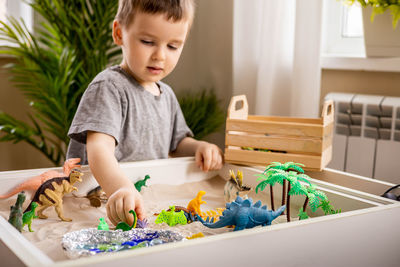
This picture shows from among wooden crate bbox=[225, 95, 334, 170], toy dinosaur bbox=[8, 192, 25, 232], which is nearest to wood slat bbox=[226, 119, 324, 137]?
wooden crate bbox=[225, 95, 334, 170]

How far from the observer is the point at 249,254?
63cm

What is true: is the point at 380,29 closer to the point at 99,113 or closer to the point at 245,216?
the point at 99,113

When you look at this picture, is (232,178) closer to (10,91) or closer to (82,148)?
(82,148)

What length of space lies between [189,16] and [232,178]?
1.38 feet

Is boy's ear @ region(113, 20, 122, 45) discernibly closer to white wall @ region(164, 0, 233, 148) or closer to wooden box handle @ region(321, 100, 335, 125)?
wooden box handle @ region(321, 100, 335, 125)

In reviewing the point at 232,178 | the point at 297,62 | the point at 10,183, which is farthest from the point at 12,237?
the point at 297,62

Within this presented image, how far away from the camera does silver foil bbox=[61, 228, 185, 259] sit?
2.11ft

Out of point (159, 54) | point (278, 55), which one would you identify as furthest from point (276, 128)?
point (278, 55)

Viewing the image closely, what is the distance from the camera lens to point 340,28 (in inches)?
79.0

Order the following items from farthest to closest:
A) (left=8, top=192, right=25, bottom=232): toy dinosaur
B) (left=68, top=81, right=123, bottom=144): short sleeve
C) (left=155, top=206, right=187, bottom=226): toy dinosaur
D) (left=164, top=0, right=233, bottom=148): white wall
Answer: (left=164, top=0, right=233, bottom=148): white wall → (left=68, top=81, right=123, bottom=144): short sleeve → (left=155, top=206, right=187, bottom=226): toy dinosaur → (left=8, top=192, right=25, bottom=232): toy dinosaur

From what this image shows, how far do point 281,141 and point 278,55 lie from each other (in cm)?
86

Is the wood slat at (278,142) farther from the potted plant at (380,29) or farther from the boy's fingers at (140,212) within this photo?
the potted plant at (380,29)

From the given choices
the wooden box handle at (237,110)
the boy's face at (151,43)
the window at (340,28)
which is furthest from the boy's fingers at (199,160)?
the window at (340,28)

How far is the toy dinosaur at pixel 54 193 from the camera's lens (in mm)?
857
